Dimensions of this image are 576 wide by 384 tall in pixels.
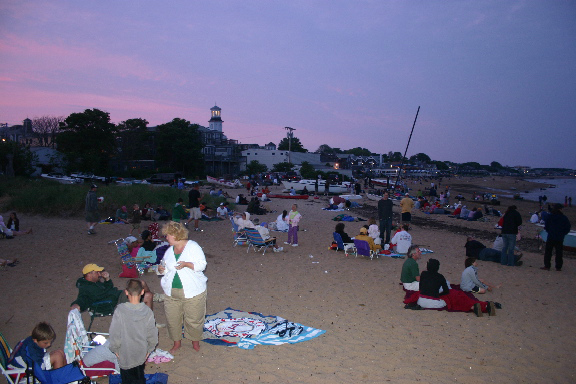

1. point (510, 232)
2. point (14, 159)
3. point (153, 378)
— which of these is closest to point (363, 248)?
point (510, 232)

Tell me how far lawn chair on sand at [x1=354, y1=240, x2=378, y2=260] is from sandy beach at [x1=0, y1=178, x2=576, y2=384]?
0.26 m

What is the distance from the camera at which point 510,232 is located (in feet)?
33.3

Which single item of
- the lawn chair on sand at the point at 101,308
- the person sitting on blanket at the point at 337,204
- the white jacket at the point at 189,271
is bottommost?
the lawn chair on sand at the point at 101,308

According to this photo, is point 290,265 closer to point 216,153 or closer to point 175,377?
point 175,377

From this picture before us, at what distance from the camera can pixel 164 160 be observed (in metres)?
58.2

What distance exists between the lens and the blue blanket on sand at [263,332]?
5.32 meters

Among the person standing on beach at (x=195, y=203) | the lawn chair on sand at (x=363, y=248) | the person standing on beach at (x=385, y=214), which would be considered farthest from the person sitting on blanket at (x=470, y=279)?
the person standing on beach at (x=195, y=203)

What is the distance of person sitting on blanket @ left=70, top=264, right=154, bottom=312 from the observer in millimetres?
5582

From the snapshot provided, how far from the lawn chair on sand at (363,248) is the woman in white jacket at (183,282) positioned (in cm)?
670

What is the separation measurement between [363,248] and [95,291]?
Result: 737 centimetres

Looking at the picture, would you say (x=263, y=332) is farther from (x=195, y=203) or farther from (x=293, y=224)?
(x=195, y=203)

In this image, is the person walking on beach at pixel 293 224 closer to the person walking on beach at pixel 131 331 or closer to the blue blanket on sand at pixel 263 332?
the blue blanket on sand at pixel 263 332

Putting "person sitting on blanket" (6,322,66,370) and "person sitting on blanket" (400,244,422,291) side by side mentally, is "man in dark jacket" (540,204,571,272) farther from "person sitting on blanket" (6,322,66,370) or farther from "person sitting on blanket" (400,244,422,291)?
"person sitting on blanket" (6,322,66,370)

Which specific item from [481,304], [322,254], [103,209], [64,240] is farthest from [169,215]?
[481,304]
